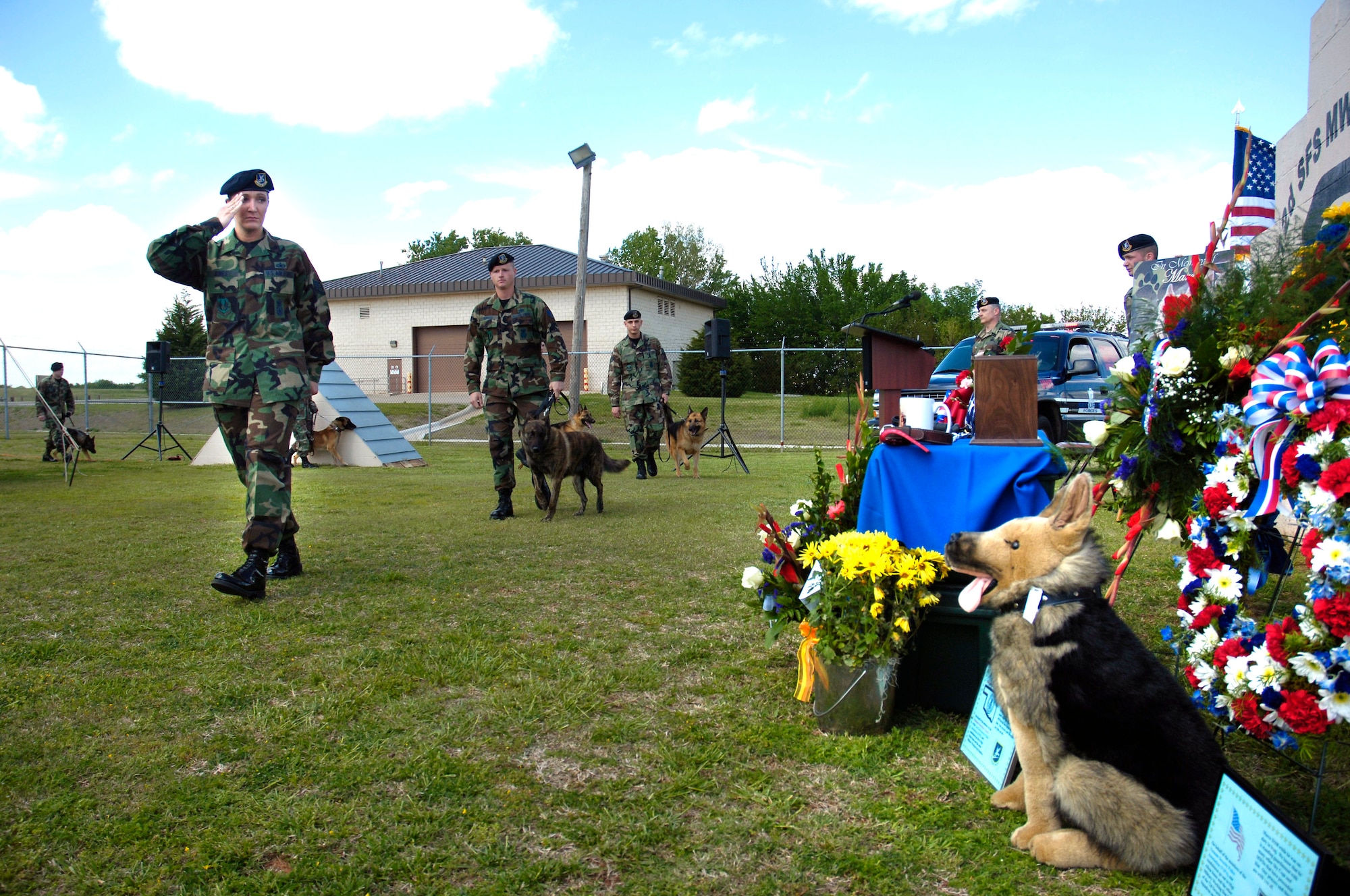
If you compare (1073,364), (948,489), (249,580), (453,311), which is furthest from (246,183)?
(453,311)

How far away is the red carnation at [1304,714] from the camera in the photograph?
1819 millimetres

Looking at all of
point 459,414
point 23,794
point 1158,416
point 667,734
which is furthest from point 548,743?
point 459,414

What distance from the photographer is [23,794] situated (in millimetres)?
2395

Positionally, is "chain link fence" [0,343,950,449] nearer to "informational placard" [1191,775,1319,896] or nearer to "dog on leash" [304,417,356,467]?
"dog on leash" [304,417,356,467]

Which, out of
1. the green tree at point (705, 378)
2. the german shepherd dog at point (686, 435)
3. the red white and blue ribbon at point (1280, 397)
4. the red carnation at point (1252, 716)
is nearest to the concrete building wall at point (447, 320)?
the green tree at point (705, 378)

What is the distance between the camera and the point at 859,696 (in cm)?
290

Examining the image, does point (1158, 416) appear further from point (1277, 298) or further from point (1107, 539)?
point (1107, 539)

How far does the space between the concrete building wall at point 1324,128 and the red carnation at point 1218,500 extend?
4.41 m

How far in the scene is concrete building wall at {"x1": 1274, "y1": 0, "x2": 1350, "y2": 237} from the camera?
589 cm

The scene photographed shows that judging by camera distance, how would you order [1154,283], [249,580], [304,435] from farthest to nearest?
1. [304,435]
2. [1154,283]
3. [249,580]

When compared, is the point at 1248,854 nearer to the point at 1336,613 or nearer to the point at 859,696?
the point at 1336,613

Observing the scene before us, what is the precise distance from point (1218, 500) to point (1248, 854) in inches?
37.8

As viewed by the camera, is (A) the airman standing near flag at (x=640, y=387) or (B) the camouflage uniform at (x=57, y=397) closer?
(A) the airman standing near flag at (x=640, y=387)

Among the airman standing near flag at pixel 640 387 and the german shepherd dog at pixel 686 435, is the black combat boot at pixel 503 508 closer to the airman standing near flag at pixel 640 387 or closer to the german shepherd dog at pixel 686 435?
the airman standing near flag at pixel 640 387
